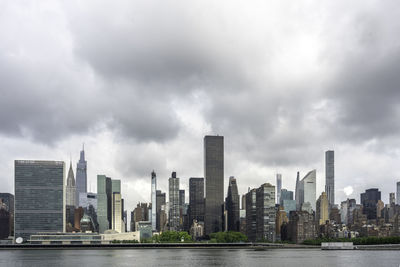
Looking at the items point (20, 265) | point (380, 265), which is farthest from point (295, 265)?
point (20, 265)

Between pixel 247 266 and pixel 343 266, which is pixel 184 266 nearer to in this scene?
pixel 247 266

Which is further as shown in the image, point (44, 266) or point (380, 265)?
point (44, 266)

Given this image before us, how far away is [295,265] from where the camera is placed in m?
160

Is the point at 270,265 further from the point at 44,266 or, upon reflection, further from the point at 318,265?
the point at 44,266

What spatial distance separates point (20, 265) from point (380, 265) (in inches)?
4908

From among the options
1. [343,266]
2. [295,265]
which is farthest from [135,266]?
[343,266]

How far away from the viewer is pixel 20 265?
175 m

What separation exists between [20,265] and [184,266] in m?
61.1

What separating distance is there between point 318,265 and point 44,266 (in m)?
93.4

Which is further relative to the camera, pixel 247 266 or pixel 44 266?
pixel 44 266

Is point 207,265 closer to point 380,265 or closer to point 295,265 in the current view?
point 295,265

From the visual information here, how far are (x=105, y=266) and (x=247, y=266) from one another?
157 feet

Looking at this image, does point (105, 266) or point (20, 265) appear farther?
point (20, 265)

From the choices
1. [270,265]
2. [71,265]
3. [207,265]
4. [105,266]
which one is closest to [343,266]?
[270,265]
